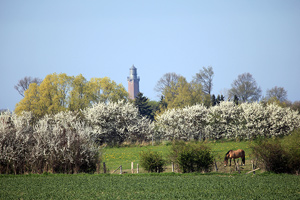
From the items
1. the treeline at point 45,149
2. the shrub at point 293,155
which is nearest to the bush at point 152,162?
the treeline at point 45,149

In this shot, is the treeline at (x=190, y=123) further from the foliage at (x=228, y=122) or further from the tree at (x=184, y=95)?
the tree at (x=184, y=95)

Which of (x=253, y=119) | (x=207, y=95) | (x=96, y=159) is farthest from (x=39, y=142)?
(x=207, y=95)

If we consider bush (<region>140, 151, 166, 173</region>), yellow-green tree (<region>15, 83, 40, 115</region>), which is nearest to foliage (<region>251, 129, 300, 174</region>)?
bush (<region>140, 151, 166, 173</region>)

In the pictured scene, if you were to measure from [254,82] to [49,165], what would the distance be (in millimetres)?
66677

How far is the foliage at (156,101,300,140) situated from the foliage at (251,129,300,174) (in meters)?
23.0

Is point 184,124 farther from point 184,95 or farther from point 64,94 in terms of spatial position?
point 64,94

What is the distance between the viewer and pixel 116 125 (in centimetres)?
4847

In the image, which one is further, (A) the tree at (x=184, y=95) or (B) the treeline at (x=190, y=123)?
(A) the tree at (x=184, y=95)

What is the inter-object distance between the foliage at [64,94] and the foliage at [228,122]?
53.1ft

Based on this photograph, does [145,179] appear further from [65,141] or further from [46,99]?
[46,99]

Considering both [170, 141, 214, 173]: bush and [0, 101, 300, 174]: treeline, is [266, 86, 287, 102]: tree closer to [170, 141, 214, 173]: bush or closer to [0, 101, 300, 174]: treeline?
[0, 101, 300, 174]: treeline

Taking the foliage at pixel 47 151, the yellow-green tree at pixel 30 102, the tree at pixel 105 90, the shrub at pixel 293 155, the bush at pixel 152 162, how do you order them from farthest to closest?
the tree at pixel 105 90, the yellow-green tree at pixel 30 102, the foliage at pixel 47 151, the bush at pixel 152 162, the shrub at pixel 293 155

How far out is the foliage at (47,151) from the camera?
25.0 m

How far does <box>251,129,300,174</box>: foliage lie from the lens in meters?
22.5
